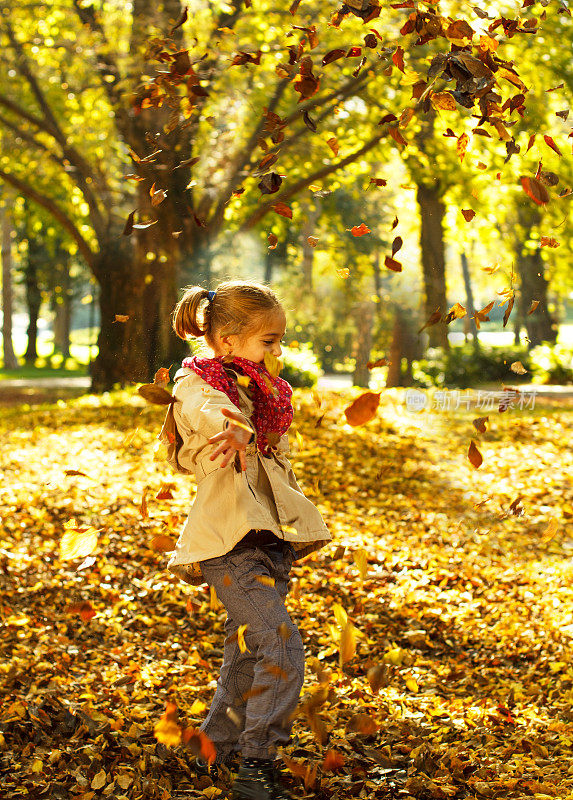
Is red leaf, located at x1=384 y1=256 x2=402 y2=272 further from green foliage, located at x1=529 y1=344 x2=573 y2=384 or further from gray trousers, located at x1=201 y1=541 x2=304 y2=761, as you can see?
green foliage, located at x1=529 y1=344 x2=573 y2=384

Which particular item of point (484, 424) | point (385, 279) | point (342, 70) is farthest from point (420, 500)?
point (385, 279)

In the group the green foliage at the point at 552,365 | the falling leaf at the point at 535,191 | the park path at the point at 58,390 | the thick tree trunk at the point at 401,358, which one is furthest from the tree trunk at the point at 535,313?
the falling leaf at the point at 535,191

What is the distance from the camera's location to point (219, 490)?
2.66m

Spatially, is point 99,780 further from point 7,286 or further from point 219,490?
point 7,286

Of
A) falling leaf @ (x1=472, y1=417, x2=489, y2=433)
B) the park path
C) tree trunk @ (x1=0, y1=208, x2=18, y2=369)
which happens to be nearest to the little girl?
falling leaf @ (x1=472, y1=417, x2=489, y2=433)

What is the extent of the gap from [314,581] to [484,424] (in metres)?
2.54

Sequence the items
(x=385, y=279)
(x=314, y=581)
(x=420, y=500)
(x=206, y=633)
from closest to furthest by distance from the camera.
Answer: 1. (x=206, y=633)
2. (x=314, y=581)
3. (x=420, y=500)
4. (x=385, y=279)

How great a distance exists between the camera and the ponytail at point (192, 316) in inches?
114

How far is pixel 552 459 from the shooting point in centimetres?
859

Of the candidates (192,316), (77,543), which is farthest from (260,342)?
(77,543)

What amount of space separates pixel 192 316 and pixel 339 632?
1245 millimetres

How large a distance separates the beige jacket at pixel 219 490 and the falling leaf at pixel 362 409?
328 millimetres

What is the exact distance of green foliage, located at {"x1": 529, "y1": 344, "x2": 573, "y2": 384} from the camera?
52.7 feet

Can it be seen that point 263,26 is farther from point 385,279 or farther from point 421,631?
point 385,279
